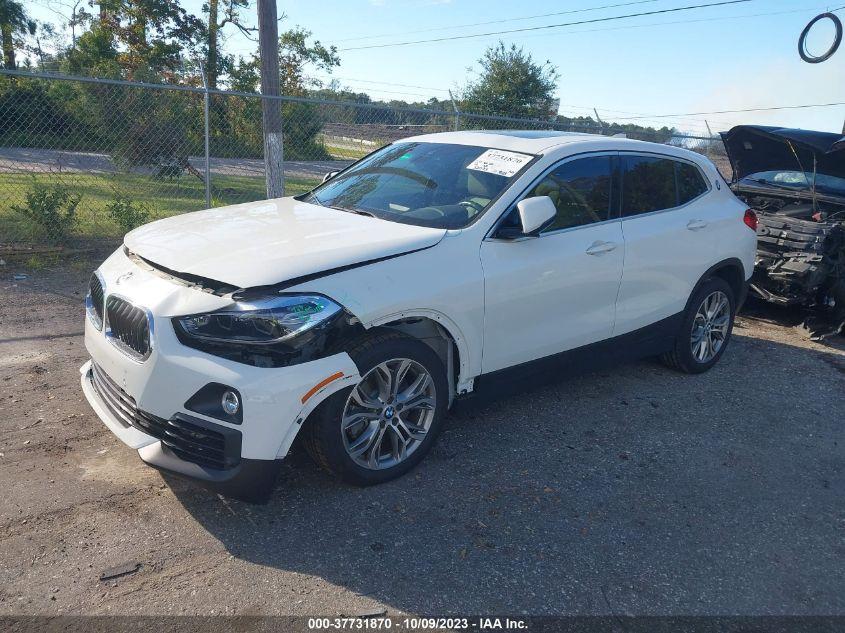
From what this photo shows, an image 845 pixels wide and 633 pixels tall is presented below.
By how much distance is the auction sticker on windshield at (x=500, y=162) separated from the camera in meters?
4.03

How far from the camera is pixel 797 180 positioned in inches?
283

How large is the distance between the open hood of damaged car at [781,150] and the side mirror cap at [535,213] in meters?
4.18

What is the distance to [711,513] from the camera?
347cm

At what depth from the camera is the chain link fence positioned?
8.12 m

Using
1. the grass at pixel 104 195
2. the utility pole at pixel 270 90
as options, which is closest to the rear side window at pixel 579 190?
the utility pole at pixel 270 90

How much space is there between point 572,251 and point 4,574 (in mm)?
3265

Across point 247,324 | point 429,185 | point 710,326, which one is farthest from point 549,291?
point 710,326

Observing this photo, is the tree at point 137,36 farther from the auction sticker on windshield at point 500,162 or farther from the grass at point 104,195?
the auction sticker on windshield at point 500,162

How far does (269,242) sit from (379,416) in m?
1.03

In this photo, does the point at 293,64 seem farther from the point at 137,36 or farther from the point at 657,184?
the point at 657,184

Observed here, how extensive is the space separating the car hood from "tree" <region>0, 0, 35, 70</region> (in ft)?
99.3

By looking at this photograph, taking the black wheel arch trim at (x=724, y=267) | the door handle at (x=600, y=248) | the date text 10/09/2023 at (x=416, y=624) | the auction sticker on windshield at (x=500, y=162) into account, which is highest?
the auction sticker on windshield at (x=500, y=162)

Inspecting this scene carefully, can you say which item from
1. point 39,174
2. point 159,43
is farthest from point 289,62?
point 39,174

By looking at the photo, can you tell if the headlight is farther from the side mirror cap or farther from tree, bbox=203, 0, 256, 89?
tree, bbox=203, 0, 256, 89
